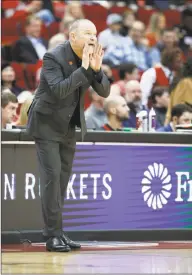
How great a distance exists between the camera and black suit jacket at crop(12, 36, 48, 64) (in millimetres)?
14695

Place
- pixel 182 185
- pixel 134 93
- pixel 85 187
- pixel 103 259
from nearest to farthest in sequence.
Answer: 1. pixel 103 259
2. pixel 85 187
3. pixel 182 185
4. pixel 134 93

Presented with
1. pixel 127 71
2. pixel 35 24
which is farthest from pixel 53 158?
pixel 35 24

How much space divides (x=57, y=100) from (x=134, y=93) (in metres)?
4.20

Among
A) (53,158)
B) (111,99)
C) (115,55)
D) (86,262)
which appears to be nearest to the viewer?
(86,262)

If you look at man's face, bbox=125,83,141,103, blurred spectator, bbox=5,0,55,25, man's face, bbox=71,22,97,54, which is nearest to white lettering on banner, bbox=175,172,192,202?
man's face, bbox=71,22,97,54

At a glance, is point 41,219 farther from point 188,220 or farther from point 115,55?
point 115,55

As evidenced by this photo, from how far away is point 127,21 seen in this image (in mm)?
16844

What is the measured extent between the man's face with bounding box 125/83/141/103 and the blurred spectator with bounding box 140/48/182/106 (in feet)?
0.69

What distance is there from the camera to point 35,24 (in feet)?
48.8

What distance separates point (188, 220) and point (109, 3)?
9738 mm

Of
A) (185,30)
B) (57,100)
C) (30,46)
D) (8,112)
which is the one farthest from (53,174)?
(185,30)

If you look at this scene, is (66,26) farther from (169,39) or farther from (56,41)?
(169,39)

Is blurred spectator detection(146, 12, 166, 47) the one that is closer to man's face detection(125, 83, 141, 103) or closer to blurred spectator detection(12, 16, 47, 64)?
blurred spectator detection(12, 16, 47, 64)

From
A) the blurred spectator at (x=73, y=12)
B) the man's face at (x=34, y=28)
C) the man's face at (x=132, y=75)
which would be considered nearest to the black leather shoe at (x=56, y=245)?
the man's face at (x=132, y=75)
